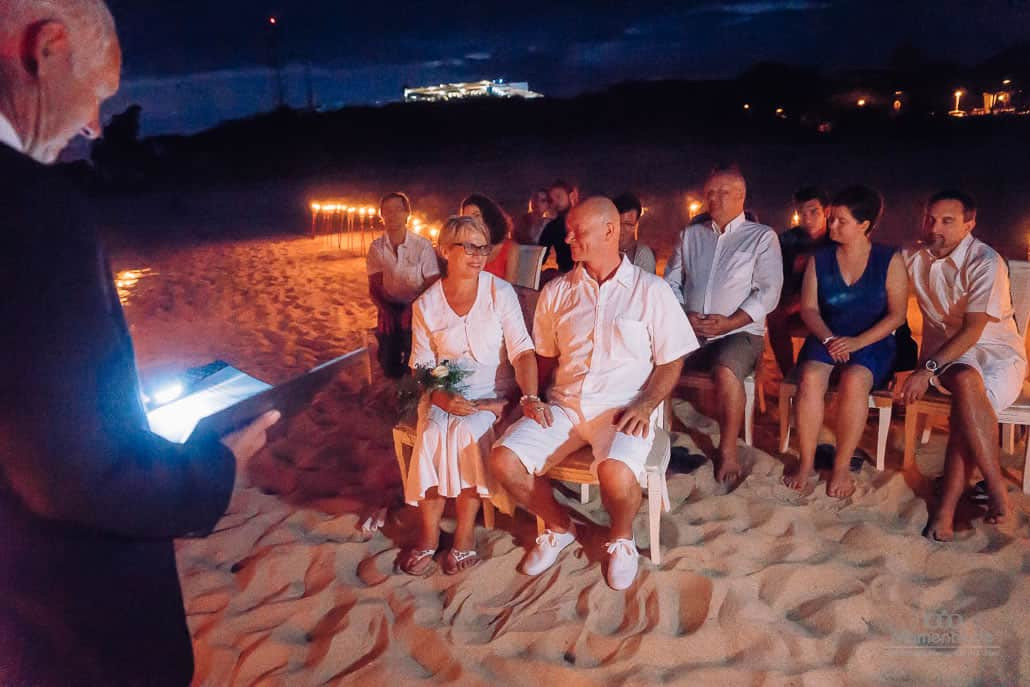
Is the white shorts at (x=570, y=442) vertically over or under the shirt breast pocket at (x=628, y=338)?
under

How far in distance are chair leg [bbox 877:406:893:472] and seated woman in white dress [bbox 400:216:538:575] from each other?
6.88 feet

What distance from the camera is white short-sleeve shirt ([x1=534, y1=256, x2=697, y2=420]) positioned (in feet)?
11.6

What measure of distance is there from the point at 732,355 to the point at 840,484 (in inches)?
38.4

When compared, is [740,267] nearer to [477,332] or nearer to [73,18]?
[477,332]

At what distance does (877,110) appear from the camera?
28969 mm

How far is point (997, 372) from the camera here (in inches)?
146

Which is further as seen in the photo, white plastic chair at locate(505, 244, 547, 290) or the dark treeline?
the dark treeline

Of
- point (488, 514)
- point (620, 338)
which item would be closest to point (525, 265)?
point (620, 338)

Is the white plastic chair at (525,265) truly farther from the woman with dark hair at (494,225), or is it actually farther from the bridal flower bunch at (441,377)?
the bridal flower bunch at (441,377)

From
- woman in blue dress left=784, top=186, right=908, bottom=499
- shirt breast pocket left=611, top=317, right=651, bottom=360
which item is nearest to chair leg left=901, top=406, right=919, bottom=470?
woman in blue dress left=784, top=186, right=908, bottom=499

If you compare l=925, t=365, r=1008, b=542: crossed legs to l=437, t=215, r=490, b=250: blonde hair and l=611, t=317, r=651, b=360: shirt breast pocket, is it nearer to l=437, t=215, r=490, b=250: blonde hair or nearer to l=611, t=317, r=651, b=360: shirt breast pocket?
l=611, t=317, r=651, b=360: shirt breast pocket

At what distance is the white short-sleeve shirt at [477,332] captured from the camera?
3760 mm

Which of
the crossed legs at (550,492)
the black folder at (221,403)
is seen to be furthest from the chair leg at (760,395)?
the black folder at (221,403)

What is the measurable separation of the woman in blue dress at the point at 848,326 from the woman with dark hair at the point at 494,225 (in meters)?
2.34
